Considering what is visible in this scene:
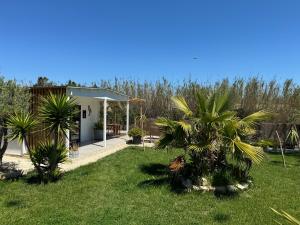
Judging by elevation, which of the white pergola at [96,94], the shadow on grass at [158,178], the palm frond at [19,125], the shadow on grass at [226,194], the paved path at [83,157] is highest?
the white pergola at [96,94]

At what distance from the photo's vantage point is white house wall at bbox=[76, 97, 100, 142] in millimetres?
Result: 17375

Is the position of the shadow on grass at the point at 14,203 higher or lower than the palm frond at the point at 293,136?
lower

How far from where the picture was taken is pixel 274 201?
7.29m

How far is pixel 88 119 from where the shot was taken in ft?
60.4

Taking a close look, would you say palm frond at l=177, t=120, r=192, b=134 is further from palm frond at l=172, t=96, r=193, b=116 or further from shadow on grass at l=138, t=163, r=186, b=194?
shadow on grass at l=138, t=163, r=186, b=194

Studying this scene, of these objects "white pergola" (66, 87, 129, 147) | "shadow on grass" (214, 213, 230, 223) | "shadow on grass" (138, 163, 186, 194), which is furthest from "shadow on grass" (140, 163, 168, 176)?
"white pergola" (66, 87, 129, 147)

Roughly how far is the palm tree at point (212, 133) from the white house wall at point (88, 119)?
9383 millimetres

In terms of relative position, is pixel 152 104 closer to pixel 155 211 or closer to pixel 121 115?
pixel 121 115

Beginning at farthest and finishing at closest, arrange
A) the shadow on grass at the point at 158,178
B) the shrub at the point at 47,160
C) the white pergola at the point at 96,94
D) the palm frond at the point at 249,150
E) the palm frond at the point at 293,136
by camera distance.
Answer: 1. the palm frond at the point at 293,136
2. the white pergola at the point at 96,94
3. the shrub at the point at 47,160
4. the shadow on grass at the point at 158,178
5. the palm frond at the point at 249,150

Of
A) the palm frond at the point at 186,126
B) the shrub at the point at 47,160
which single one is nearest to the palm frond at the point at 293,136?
the palm frond at the point at 186,126

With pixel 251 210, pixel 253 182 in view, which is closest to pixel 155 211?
pixel 251 210

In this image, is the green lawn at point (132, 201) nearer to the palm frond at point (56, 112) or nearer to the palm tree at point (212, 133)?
the palm tree at point (212, 133)

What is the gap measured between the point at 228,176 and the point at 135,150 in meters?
7.18

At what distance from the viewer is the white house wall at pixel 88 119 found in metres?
17.4
